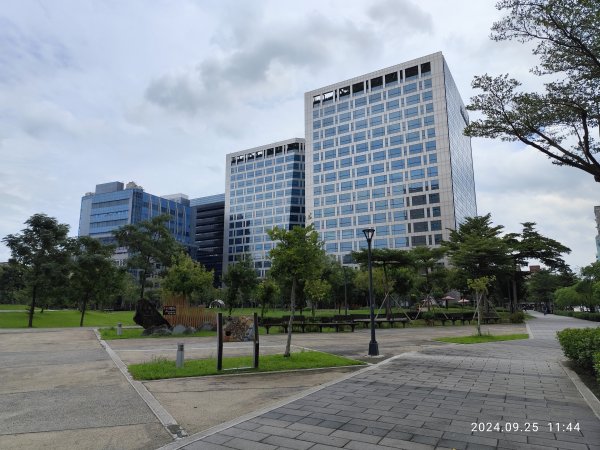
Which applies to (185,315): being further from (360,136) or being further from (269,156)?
(269,156)

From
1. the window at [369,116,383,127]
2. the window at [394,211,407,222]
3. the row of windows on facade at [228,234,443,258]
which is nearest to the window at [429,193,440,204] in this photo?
the window at [394,211,407,222]

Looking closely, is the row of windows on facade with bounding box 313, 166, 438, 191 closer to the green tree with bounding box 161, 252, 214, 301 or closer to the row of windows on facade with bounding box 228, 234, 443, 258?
the row of windows on facade with bounding box 228, 234, 443, 258

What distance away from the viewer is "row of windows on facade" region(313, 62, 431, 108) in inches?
3607

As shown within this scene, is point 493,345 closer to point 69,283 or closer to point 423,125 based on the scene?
point 69,283

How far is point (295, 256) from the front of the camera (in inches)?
538

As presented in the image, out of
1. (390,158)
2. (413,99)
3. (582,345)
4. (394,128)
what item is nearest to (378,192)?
(390,158)

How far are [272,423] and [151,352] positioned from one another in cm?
1189

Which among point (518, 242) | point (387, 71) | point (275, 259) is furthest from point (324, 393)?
point (387, 71)

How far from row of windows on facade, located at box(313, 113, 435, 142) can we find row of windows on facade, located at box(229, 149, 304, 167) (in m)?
17.7

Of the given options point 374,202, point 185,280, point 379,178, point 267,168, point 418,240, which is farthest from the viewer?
point 267,168

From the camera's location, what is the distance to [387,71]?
9662 centimetres

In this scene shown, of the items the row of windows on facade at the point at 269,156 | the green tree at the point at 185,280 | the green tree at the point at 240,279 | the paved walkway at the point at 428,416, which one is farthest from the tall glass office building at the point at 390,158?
the paved walkway at the point at 428,416

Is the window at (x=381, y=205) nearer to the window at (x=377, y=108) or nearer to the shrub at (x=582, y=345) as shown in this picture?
the window at (x=377, y=108)

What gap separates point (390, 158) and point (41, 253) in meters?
75.5
